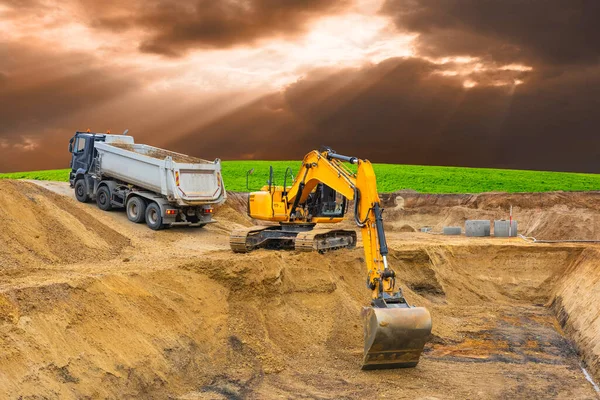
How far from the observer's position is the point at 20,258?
15.0 metres

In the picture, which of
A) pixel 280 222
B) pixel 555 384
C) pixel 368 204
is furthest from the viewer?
pixel 280 222

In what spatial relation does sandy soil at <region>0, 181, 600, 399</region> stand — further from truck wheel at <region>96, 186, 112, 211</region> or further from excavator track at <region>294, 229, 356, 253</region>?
truck wheel at <region>96, 186, 112, 211</region>

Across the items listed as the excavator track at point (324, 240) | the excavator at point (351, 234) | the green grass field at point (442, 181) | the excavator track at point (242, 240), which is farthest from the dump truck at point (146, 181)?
the green grass field at point (442, 181)

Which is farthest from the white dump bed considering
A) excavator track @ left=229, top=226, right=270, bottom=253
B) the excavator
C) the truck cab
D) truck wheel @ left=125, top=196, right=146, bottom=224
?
excavator track @ left=229, top=226, right=270, bottom=253

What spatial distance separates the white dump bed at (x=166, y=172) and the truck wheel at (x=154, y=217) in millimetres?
631

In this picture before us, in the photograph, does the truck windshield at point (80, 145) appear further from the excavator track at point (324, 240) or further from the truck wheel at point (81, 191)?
the excavator track at point (324, 240)

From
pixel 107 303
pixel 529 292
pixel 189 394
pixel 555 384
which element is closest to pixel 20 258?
pixel 107 303

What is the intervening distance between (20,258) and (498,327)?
40.9 feet

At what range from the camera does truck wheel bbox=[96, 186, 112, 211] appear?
23.2m

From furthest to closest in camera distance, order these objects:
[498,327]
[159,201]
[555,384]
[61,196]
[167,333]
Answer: [61,196] → [159,201] → [498,327] → [555,384] → [167,333]

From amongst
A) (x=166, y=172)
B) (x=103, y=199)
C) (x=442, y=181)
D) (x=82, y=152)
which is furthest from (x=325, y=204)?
(x=442, y=181)

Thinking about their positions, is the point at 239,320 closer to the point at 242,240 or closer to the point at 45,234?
the point at 242,240

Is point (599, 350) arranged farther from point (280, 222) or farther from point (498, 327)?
point (280, 222)

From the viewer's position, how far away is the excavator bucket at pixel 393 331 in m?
11.2
